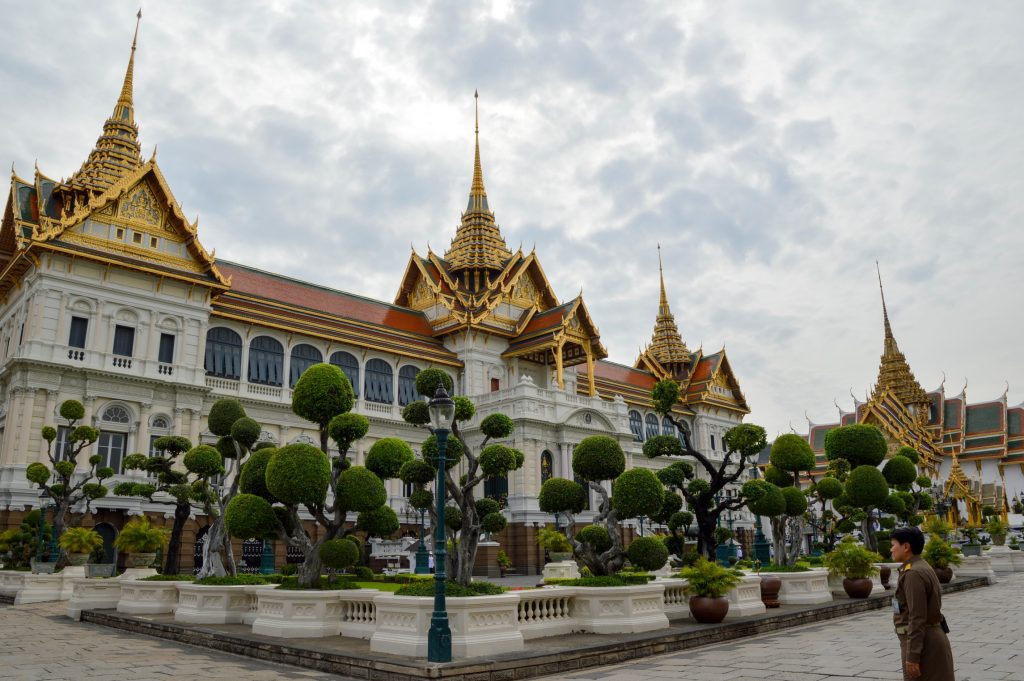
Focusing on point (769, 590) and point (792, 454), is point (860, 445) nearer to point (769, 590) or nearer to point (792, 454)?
point (792, 454)

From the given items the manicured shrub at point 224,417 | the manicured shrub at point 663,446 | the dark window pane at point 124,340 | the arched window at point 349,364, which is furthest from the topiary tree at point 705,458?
the arched window at point 349,364

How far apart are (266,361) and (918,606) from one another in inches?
1275

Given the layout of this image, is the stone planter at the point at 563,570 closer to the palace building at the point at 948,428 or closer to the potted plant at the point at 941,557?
the potted plant at the point at 941,557

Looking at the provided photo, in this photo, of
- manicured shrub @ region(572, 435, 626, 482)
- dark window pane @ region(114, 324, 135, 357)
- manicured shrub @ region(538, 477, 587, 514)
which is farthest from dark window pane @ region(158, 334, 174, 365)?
manicured shrub @ region(572, 435, 626, 482)

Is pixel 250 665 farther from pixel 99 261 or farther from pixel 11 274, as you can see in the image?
pixel 11 274

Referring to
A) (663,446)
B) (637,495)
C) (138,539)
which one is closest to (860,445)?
(663,446)

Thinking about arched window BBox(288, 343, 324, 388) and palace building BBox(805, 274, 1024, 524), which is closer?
arched window BBox(288, 343, 324, 388)

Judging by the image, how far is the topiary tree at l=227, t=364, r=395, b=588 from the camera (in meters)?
14.0

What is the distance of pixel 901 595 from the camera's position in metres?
5.84

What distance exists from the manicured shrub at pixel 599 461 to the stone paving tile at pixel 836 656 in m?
3.86

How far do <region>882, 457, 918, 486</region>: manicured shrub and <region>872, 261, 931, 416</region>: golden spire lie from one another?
4850 cm

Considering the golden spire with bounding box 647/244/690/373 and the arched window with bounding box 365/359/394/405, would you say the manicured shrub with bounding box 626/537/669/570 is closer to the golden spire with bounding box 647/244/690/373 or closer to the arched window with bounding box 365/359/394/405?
the arched window with bounding box 365/359/394/405

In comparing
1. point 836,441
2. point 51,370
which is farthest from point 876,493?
point 51,370

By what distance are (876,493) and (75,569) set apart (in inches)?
948
